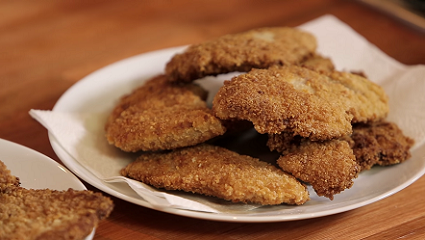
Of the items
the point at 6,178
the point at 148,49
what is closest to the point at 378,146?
the point at 6,178

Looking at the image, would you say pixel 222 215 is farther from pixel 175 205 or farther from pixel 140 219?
pixel 140 219

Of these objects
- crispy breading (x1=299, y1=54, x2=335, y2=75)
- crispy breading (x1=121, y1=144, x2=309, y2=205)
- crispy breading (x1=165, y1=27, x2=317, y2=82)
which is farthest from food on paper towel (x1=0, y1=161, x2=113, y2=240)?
crispy breading (x1=299, y1=54, x2=335, y2=75)

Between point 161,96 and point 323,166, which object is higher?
point 161,96

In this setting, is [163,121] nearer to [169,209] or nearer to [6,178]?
[169,209]

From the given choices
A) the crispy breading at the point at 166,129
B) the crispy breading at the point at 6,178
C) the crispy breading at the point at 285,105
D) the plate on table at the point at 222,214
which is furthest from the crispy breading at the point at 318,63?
the crispy breading at the point at 6,178

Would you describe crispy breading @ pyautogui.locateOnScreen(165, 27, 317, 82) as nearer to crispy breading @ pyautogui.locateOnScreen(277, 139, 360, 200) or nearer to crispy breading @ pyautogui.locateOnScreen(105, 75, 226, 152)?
crispy breading @ pyautogui.locateOnScreen(105, 75, 226, 152)

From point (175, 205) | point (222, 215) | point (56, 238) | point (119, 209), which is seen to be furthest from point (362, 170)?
point (56, 238)

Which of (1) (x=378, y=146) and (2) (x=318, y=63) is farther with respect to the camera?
(2) (x=318, y=63)
